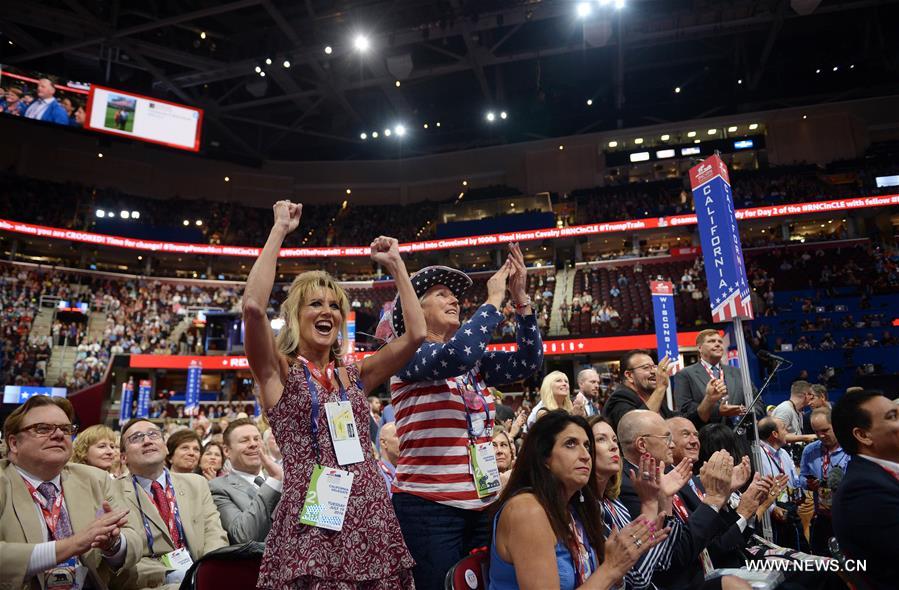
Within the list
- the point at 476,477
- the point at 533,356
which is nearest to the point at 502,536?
the point at 476,477

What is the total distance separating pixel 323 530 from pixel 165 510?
2.01 m

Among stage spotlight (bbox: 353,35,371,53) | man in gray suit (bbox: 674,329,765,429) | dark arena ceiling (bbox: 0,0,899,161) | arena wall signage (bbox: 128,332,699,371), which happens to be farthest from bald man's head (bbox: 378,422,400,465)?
stage spotlight (bbox: 353,35,371,53)

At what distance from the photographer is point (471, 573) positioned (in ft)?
5.79

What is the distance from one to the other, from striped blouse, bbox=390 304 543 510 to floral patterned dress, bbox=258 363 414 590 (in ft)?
1.18

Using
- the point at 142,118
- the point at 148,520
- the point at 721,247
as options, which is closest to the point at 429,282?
the point at 148,520

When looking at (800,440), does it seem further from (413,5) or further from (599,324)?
(413,5)

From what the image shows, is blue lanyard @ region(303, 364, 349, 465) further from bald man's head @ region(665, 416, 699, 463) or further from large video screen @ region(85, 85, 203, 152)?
large video screen @ region(85, 85, 203, 152)

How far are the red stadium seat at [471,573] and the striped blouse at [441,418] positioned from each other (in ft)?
0.54

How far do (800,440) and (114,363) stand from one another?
1998 centimetres

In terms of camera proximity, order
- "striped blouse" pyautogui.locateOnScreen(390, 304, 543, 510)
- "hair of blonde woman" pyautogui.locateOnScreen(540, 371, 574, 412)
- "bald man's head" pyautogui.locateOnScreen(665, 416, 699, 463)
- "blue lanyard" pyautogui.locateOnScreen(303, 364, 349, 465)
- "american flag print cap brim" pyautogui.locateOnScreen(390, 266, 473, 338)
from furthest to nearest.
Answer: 1. "hair of blonde woman" pyautogui.locateOnScreen(540, 371, 574, 412)
2. "bald man's head" pyautogui.locateOnScreen(665, 416, 699, 463)
3. "american flag print cap brim" pyautogui.locateOnScreen(390, 266, 473, 338)
4. "striped blouse" pyautogui.locateOnScreen(390, 304, 543, 510)
5. "blue lanyard" pyautogui.locateOnScreen(303, 364, 349, 465)

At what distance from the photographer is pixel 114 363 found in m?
19.2

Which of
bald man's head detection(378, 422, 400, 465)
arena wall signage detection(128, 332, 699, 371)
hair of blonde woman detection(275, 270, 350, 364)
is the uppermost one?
arena wall signage detection(128, 332, 699, 371)

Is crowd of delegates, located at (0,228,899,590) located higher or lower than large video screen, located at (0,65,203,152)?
lower

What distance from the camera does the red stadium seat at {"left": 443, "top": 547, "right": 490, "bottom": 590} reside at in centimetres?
168
